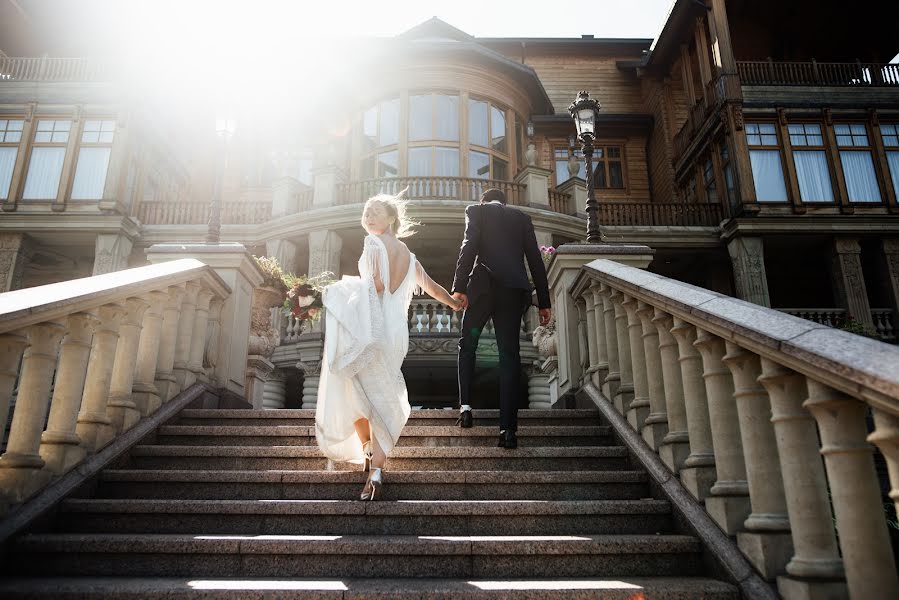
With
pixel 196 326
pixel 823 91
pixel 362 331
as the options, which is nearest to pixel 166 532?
pixel 362 331

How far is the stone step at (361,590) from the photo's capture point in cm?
228

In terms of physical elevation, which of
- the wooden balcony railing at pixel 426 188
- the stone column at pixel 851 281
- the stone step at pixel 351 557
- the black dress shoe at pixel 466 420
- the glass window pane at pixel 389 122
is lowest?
the stone step at pixel 351 557

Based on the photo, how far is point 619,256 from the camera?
5348 mm

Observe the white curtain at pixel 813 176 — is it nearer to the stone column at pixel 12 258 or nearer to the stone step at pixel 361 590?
the stone step at pixel 361 590

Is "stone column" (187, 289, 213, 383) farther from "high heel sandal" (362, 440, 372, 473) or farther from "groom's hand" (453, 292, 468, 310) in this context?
"groom's hand" (453, 292, 468, 310)

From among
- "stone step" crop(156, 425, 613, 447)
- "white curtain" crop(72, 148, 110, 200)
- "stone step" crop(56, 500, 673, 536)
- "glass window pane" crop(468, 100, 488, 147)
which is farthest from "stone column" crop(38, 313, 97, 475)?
"white curtain" crop(72, 148, 110, 200)

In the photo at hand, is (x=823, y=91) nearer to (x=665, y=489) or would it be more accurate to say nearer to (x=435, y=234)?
(x=435, y=234)

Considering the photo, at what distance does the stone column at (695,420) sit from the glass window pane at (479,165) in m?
13.3

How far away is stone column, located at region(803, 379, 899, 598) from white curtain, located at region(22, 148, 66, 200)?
19.0 metres

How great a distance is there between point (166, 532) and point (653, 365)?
290cm

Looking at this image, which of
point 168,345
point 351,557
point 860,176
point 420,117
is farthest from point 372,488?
point 860,176

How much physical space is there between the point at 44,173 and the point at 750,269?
1966 centimetres

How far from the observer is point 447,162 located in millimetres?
15891

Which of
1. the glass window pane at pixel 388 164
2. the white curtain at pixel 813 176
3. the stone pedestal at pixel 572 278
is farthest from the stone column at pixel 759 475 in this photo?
the white curtain at pixel 813 176
